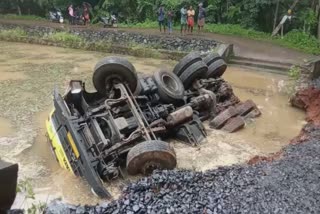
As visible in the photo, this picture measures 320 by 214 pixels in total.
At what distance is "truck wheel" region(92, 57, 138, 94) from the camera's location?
1027cm

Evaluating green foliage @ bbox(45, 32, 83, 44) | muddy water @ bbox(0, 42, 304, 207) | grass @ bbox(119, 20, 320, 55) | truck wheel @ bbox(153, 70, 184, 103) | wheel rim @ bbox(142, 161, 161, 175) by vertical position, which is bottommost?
muddy water @ bbox(0, 42, 304, 207)

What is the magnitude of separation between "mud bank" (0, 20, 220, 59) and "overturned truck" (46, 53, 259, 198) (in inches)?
293

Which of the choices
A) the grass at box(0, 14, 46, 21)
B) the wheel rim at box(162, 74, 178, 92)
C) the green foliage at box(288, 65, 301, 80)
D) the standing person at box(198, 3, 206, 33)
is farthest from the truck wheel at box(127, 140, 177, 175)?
the grass at box(0, 14, 46, 21)

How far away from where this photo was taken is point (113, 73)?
10.4 m

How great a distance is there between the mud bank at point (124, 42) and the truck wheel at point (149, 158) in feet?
37.5

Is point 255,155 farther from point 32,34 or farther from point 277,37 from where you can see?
point 32,34

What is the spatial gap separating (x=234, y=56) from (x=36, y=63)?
849 cm

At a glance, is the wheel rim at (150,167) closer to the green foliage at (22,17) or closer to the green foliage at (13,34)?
the green foliage at (13,34)

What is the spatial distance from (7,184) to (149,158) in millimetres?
3111

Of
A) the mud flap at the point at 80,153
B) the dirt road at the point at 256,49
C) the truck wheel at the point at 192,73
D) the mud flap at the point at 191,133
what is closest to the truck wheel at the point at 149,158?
the mud flap at the point at 80,153

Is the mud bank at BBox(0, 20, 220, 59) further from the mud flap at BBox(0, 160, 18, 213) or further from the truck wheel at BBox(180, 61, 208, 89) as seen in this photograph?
the mud flap at BBox(0, 160, 18, 213)

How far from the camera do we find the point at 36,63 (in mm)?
18859

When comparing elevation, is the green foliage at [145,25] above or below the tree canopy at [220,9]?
below

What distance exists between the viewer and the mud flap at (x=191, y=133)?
10633 mm
